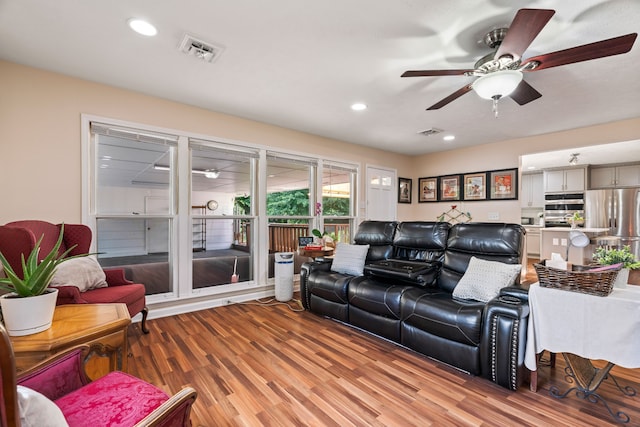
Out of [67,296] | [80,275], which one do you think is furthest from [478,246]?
[80,275]

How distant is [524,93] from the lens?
95.8 inches

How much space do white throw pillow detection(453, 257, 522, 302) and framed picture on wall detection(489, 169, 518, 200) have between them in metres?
3.14

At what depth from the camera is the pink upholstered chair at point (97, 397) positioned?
0.99 m

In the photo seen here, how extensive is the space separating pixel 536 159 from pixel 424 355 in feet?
20.7

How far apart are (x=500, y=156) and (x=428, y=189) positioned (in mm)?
1482

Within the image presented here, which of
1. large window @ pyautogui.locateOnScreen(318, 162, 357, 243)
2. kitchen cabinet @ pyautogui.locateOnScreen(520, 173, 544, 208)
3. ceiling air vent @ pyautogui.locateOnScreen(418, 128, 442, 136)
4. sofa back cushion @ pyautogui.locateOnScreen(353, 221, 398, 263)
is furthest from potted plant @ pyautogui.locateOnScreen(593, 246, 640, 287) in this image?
kitchen cabinet @ pyautogui.locateOnScreen(520, 173, 544, 208)

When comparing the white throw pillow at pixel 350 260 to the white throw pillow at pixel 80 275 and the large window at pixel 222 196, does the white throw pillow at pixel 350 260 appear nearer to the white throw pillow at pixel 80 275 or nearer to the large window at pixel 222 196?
the large window at pixel 222 196

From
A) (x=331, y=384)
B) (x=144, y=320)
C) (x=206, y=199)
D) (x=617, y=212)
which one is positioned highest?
(x=206, y=199)

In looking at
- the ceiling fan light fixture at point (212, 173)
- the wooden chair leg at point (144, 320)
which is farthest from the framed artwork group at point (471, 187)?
the wooden chair leg at point (144, 320)

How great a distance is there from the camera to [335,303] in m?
3.16

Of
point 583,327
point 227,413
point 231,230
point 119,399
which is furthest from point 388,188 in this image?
point 119,399

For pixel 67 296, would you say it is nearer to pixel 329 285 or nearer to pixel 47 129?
pixel 47 129

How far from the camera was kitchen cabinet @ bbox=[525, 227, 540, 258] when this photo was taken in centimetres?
703

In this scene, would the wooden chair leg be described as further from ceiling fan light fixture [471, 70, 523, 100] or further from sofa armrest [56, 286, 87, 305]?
ceiling fan light fixture [471, 70, 523, 100]
